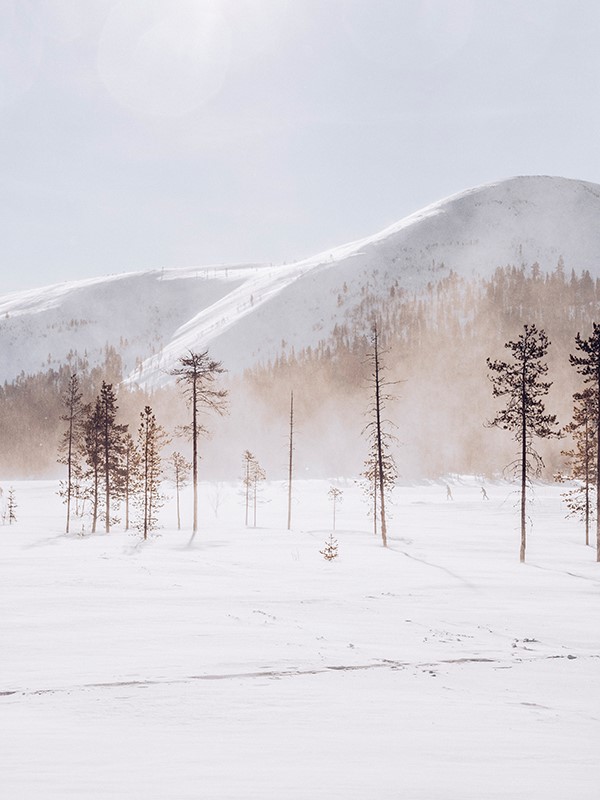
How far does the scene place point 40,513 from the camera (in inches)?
2581

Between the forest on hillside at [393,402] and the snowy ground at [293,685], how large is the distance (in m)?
126

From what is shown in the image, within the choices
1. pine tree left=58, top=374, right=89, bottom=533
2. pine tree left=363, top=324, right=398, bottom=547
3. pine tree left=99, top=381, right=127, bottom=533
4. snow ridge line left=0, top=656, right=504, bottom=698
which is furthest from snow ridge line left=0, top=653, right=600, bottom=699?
pine tree left=99, top=381, right=127, bottom=533

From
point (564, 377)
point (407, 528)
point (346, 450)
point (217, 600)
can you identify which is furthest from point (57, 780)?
point (564, 377)

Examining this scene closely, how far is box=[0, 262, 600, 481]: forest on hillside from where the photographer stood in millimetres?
155250

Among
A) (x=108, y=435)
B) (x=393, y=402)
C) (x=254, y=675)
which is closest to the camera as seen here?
(x=254, y=675)

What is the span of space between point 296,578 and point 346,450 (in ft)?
455

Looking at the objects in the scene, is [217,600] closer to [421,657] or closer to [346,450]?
[421,657]

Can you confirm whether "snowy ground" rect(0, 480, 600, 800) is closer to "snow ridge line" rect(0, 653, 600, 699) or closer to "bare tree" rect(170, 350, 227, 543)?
"snow ridge line" rect(0, 653, 600, 699)

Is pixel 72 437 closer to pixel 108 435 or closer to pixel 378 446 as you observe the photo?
pixel 108 435

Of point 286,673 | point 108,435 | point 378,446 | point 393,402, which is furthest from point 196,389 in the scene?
point 393,402

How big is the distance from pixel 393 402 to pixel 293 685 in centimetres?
16609

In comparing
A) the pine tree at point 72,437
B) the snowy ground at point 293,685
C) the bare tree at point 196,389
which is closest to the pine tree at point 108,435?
the pine tree at point 72,437

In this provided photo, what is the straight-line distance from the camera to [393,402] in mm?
171250

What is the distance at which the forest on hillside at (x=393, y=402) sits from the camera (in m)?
155
